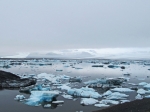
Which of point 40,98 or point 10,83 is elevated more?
point 10,83

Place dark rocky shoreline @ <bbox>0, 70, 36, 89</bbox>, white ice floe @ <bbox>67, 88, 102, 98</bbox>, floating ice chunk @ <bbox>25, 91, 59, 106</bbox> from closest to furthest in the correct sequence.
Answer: floating ice chunk @ <bbox>25, 91, 59, 106</bbox>
white ice floe @ <bbox>67, 88, 102, 98</bbox>
dark rocky shoreline @ <bbox>0, 70, 36, 89</bbox>

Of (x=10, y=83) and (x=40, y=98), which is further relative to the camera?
(x=10, y=83)

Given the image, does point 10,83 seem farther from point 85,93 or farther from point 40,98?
point 85,93

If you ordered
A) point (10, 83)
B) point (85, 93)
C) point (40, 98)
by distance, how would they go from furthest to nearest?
point (10, 83)
point (85, 93)
point (40, 98)

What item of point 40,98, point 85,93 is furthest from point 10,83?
point 85,93

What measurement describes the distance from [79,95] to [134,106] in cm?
390

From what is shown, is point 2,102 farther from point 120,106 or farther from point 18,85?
point 120,106

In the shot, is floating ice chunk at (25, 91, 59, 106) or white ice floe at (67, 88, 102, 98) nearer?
floating ice chunk at (25, 91, 59, 106)

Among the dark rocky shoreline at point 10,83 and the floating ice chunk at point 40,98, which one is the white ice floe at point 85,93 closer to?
Answer: the floating ice chunk at point 40,98

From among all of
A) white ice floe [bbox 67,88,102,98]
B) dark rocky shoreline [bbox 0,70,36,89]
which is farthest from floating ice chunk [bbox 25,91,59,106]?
dark rocky shoreline [bbox 0,70,36,89]

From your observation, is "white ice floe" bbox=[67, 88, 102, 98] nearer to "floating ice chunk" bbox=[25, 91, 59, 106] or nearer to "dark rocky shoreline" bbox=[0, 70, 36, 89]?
"floating ice chunk" bbox=[25, 91, 59, 106]

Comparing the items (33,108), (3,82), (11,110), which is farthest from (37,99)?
(3,82)

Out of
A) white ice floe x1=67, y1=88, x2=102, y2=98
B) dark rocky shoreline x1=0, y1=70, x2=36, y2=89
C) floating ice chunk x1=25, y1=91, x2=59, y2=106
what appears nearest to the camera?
floating ice chunk x1=25, y1=91, x2=59, y2=106

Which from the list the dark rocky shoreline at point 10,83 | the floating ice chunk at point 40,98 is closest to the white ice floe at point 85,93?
the floating ice chunk at point 40,98
